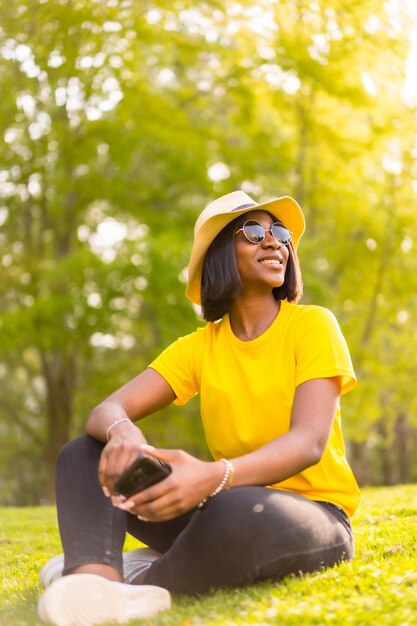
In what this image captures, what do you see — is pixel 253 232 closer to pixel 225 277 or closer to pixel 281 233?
pixel 281 233

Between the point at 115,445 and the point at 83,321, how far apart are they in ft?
37.2

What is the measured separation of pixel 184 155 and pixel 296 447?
12.8 metres

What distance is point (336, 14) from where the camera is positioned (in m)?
14.7

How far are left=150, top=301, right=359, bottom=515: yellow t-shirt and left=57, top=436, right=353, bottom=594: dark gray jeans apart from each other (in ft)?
0.67

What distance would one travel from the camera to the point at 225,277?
4039 mm

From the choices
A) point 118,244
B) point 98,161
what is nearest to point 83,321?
point 118,244

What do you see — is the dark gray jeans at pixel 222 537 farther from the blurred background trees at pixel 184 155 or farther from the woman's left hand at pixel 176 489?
the blurred background trees at pixel 184 155

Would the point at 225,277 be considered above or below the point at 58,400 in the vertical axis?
above

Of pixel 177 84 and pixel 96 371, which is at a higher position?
pixel 177 84

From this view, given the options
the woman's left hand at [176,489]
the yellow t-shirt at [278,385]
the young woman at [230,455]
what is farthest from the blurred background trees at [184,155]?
the woman's left hand at [176,489]

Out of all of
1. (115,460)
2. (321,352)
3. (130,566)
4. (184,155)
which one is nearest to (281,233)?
(321,352)

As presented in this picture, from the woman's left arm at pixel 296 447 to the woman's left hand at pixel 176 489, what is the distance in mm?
152

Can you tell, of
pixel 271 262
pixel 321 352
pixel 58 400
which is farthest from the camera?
pixel 58 400

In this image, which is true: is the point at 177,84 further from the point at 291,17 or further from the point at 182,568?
the point at 182,568
